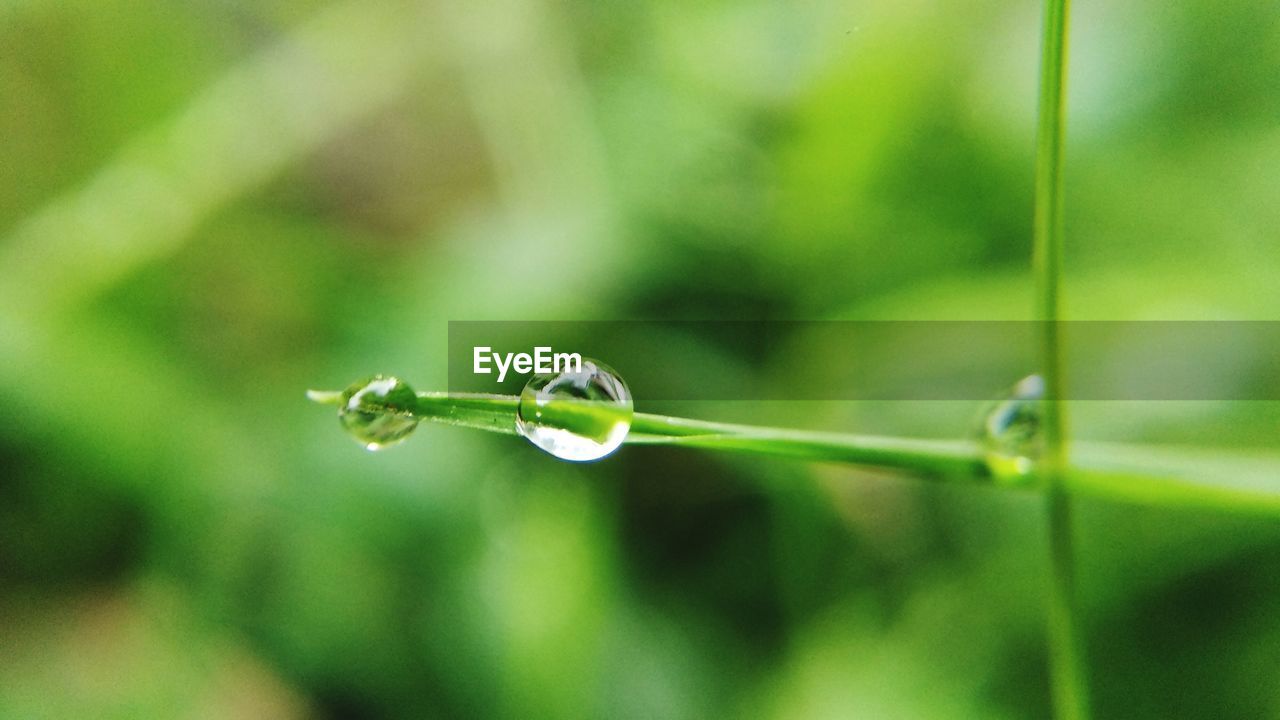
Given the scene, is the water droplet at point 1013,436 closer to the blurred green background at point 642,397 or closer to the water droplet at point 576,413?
the water droplet at point 576,413

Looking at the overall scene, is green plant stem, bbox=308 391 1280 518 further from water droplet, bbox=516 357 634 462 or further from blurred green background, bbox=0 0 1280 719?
blurred green background, bbox=0 0 1280 719

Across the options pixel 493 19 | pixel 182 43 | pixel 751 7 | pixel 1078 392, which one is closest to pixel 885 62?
pixel 751 7

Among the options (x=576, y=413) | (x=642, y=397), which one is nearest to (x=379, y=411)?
(x=576, y=413)

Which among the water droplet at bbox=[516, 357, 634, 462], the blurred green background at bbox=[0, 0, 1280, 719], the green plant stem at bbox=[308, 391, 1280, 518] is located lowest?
the green plant stem at bbox=[308, 391, 1280, 518]

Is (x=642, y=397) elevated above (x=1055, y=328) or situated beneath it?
elevated above

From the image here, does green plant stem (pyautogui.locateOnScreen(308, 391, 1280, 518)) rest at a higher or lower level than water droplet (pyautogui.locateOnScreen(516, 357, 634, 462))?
lower

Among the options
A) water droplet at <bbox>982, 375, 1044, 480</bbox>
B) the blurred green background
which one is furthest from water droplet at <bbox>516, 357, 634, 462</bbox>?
the blurred green background

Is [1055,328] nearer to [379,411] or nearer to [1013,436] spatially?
[1013,436]
